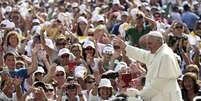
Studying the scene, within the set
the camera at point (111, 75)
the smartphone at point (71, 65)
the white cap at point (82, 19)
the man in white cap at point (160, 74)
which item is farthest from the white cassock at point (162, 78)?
the white cap at point (82, 19)

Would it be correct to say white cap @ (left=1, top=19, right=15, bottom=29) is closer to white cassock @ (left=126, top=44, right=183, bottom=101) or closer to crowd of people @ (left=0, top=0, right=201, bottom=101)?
crowd of people @ (left=0, top=0, right=201, bottom=101)

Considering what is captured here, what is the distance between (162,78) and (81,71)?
3409 millimetres

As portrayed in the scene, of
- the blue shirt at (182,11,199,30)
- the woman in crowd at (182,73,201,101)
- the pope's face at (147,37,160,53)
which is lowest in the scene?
the woman in crowd at (182,73,201,101)

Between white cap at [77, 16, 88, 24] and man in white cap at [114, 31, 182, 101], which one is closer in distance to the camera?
man in white cap at [114, 31, 182, 101]

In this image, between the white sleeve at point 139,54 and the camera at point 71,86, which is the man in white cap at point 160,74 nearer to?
the white sleeve at point 139,54

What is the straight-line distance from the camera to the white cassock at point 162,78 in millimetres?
8734

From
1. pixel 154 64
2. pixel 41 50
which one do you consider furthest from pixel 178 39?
pixel 154 64

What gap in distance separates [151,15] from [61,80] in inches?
236

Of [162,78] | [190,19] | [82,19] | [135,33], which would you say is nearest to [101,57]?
[135,33]

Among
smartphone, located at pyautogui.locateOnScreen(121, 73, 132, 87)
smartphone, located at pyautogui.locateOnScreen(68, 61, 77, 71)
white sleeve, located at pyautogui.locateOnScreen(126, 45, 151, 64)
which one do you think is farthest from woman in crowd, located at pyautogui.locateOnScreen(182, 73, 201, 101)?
smartphone, located at pyautogui.locateOnScreen(68, 61, 77, 71)

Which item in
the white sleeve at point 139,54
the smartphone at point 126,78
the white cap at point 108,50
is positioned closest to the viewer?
the white sleeve at point 139,54

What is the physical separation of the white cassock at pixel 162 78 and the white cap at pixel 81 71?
3008mm

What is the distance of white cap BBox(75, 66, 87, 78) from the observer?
11819 mm

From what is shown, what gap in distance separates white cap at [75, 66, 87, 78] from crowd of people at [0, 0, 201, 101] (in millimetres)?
27
